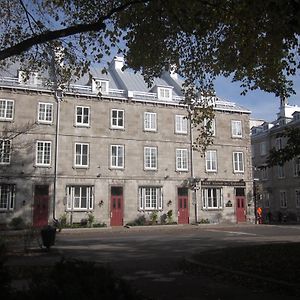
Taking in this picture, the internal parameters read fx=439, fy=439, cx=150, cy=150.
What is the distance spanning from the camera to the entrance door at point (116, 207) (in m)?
38.3

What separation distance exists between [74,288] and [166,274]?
7.85 metres

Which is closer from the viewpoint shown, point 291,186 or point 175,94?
point 175,94

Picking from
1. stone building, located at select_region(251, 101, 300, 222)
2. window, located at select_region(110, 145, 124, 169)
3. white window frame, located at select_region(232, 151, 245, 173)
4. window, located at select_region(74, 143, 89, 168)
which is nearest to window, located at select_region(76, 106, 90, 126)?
window, located at select_region(74, 143, 89, 168)

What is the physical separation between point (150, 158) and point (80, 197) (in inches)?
293

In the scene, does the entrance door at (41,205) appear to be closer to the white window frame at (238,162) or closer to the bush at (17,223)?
the bush at (17,223)

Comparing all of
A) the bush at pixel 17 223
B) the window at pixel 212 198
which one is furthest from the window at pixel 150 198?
the bush at pixel 17 223

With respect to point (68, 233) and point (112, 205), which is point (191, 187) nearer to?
point (112, 205)

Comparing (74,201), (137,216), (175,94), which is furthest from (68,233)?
(175,94)

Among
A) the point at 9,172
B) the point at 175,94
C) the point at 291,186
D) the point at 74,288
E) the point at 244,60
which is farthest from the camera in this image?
the point at 291,186

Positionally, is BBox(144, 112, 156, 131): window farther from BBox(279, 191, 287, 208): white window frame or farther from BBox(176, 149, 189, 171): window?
BBox(279, 191, 287, 208): white window frame

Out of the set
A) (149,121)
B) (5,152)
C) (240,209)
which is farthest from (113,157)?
(240,209)

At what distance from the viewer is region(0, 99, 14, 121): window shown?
118 feet

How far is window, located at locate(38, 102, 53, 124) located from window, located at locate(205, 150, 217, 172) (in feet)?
50.3

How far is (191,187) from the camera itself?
4122cm
